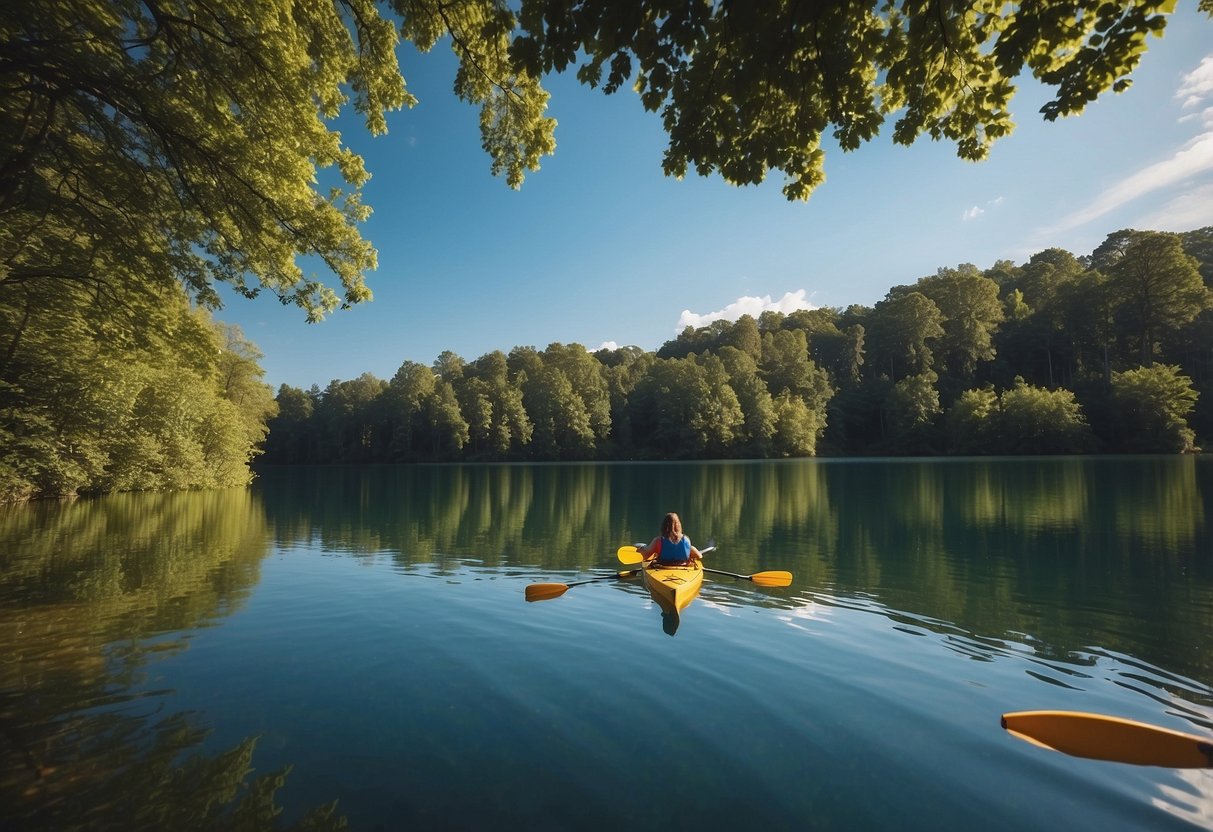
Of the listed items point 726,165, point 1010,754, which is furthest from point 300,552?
point 1010,754

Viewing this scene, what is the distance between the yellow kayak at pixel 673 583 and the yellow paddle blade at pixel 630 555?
Result: 2.01 m

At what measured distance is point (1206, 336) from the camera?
194ft

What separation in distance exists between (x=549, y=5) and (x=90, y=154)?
30.1ft

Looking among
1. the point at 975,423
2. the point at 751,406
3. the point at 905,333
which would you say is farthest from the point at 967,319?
the point at 751,406

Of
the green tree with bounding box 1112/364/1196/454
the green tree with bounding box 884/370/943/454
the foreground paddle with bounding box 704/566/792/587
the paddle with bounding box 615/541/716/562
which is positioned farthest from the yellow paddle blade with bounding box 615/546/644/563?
the green tree with bounding box 884/370/943/454

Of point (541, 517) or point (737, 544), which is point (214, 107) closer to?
point (737, 544)

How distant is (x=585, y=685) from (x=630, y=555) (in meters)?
6.24

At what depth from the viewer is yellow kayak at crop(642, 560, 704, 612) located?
815 cm

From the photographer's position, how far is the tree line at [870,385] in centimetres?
5844

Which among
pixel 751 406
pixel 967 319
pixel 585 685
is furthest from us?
pixel 967 319

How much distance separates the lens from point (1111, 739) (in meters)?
4.37

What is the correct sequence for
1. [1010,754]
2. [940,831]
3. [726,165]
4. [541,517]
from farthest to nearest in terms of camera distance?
[541,517]
[726,165]
[1010,754]
[940,831]

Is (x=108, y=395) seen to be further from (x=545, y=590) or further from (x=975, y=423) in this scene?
(x=975, y=423)

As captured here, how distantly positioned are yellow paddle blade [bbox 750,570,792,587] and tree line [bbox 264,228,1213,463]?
58.2 metres
